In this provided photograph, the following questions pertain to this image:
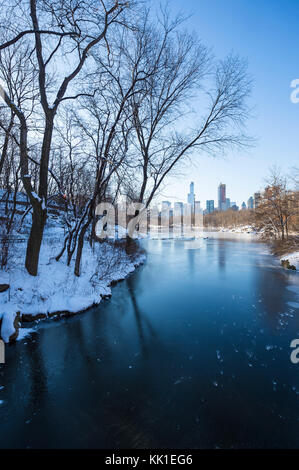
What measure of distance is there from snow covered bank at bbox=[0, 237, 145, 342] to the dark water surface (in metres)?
0.42

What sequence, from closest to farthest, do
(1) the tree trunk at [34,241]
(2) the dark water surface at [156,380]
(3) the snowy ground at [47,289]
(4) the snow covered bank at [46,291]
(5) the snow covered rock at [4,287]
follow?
1. (2) the dark water surface at [156,380]
2. (4) the snow covered bank at [46,291]
3. (3) the snowy ground at [47,289]
4. (5) the snow covered rock at [4,287]
5. (1) the tree trunk at [34,241]

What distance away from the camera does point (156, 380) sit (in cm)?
362

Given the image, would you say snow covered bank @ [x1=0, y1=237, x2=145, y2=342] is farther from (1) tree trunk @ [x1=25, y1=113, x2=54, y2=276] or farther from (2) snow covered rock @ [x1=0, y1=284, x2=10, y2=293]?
(1) tree trunk @ [x1=25, y1=113, x2=54, y2=276]

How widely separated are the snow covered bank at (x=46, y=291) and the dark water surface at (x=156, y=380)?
1.38 ft

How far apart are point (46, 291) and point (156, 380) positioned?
4.25 meters

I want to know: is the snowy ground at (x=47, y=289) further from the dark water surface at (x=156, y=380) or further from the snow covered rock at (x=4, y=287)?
the dark water surface at (x=156, y=380)

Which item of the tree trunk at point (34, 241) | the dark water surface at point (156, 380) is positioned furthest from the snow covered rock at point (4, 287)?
the dark water surface at point (156, 380)

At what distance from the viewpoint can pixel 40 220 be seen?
261 inches

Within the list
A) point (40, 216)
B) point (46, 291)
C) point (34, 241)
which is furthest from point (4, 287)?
point (40, 216)

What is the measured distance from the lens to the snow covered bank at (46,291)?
515 centimetres

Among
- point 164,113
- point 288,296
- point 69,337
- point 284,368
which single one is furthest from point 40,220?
point 164,113

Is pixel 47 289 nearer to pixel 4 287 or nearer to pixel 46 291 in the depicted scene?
pixel 46 291

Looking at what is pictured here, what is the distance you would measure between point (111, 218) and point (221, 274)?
46.7 ft
